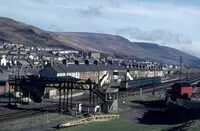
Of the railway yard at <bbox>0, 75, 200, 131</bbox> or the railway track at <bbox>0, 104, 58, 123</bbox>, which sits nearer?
the railway yard at <bbox>0, 75, 200, 131</bbox>

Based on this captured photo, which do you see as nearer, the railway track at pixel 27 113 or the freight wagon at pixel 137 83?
the railway track at pixel 27 113

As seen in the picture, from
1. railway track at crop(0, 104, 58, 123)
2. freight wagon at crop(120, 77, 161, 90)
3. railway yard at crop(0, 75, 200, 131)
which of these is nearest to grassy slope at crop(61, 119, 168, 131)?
A: railway yard at crop(0, 75, 200, 131)

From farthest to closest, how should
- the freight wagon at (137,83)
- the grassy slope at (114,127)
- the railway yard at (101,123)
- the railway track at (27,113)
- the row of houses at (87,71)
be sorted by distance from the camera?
the freight wagon at (137,83), the row of houses at (87,71), the railway track at (27,113), the railway yard at (101,123), the grassy slope at (114,127)

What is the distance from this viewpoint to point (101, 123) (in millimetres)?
35094

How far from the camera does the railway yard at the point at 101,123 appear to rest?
1276 inches

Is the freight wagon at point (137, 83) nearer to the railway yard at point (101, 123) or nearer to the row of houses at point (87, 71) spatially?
the row of houses at point (87, 71)

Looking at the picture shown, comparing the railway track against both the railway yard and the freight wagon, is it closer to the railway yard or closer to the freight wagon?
the railway yard

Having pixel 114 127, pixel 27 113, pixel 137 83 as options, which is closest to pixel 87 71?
pixel 137 83

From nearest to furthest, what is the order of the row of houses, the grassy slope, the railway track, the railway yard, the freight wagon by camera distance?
the grassy slope → the railway yard → the railway track → the row of houses → the freight wagon

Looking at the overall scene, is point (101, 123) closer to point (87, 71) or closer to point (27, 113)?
point (27, 113)

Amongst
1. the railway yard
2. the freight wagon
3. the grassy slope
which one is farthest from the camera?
the freight wagon

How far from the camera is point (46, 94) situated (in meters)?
50.6

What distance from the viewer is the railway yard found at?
32.4 meters

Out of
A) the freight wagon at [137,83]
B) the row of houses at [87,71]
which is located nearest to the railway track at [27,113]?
the row of houses at [87,71]
